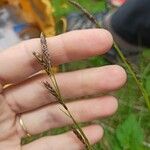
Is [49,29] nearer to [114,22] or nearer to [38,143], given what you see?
[114,22]

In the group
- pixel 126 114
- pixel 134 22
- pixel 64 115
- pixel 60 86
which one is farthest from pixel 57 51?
pixel 134 22

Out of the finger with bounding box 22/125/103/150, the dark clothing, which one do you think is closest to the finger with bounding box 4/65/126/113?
the finger with bounding box 22/125/103/150

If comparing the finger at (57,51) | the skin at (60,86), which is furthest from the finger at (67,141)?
the finger at (57,51)

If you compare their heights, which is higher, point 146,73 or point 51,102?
point 51,102

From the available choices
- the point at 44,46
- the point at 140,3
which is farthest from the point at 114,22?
the point at 44,46

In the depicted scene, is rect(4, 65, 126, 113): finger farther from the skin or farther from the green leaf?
the green leaf
